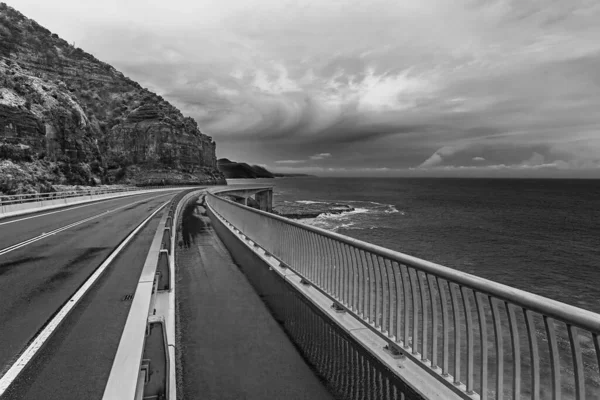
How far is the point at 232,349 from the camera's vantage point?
173 inches

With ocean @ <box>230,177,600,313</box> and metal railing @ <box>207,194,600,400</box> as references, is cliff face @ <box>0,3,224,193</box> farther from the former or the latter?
metal railing @ <box>207,194,600,400</box>

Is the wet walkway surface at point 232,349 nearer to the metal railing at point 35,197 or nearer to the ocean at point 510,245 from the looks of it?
the ocean at point 510,245

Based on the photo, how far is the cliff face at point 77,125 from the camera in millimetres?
53188

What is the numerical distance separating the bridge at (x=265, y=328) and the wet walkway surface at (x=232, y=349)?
0.07 feet

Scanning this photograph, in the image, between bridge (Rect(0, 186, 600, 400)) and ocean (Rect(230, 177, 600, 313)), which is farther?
ocean (Rect(230, 177, 600, 313))

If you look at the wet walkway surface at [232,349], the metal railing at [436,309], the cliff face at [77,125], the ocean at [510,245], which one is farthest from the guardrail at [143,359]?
the cliff face at [77,125]

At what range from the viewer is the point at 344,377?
3.79 meters

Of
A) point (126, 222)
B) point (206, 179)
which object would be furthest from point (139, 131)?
point (126, 222)

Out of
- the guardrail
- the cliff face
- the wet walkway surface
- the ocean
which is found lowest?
the ocean

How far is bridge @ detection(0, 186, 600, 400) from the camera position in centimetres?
296

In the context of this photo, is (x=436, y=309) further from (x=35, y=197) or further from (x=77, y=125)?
(x=77, y=125)

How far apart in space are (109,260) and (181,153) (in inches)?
5111

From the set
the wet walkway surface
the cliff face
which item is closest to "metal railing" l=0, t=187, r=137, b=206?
the cliff face

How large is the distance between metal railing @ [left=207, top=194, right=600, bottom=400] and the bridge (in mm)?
19
